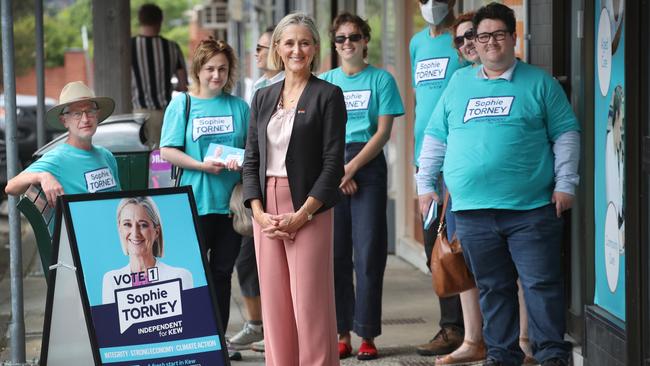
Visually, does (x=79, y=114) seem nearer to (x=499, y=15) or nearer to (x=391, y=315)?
→ (x=499, y=15)

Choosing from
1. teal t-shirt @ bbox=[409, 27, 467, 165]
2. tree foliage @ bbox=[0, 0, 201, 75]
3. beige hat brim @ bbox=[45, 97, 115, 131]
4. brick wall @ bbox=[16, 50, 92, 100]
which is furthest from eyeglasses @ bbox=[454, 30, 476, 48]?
brick wall @ bbox=[16, 50, 92, 100]

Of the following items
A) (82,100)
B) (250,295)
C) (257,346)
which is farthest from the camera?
(250,295)

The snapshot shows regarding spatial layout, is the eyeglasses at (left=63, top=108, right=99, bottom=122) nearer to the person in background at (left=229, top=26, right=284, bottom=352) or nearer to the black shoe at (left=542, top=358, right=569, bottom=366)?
the person in background at (left=229, top=26, right=284, bottom=352)

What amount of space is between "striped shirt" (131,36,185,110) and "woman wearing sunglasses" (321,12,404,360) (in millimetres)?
4954

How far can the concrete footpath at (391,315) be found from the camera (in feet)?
23.8

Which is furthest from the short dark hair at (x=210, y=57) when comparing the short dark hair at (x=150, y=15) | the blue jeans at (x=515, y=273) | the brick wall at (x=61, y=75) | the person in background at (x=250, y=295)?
the brick wall at (x=61, y=75)

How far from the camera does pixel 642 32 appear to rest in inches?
211

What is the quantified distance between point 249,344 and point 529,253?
2.31m

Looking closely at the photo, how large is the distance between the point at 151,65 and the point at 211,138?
17.2 ft

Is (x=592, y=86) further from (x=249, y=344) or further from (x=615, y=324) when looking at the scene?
(x=249, y=344)

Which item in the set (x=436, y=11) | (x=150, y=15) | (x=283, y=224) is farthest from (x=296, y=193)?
(x=150, y=15)

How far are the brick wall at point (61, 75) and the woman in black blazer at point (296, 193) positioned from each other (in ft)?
137

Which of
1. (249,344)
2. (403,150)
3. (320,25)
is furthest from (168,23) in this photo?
(249,344)

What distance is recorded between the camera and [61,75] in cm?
4869
